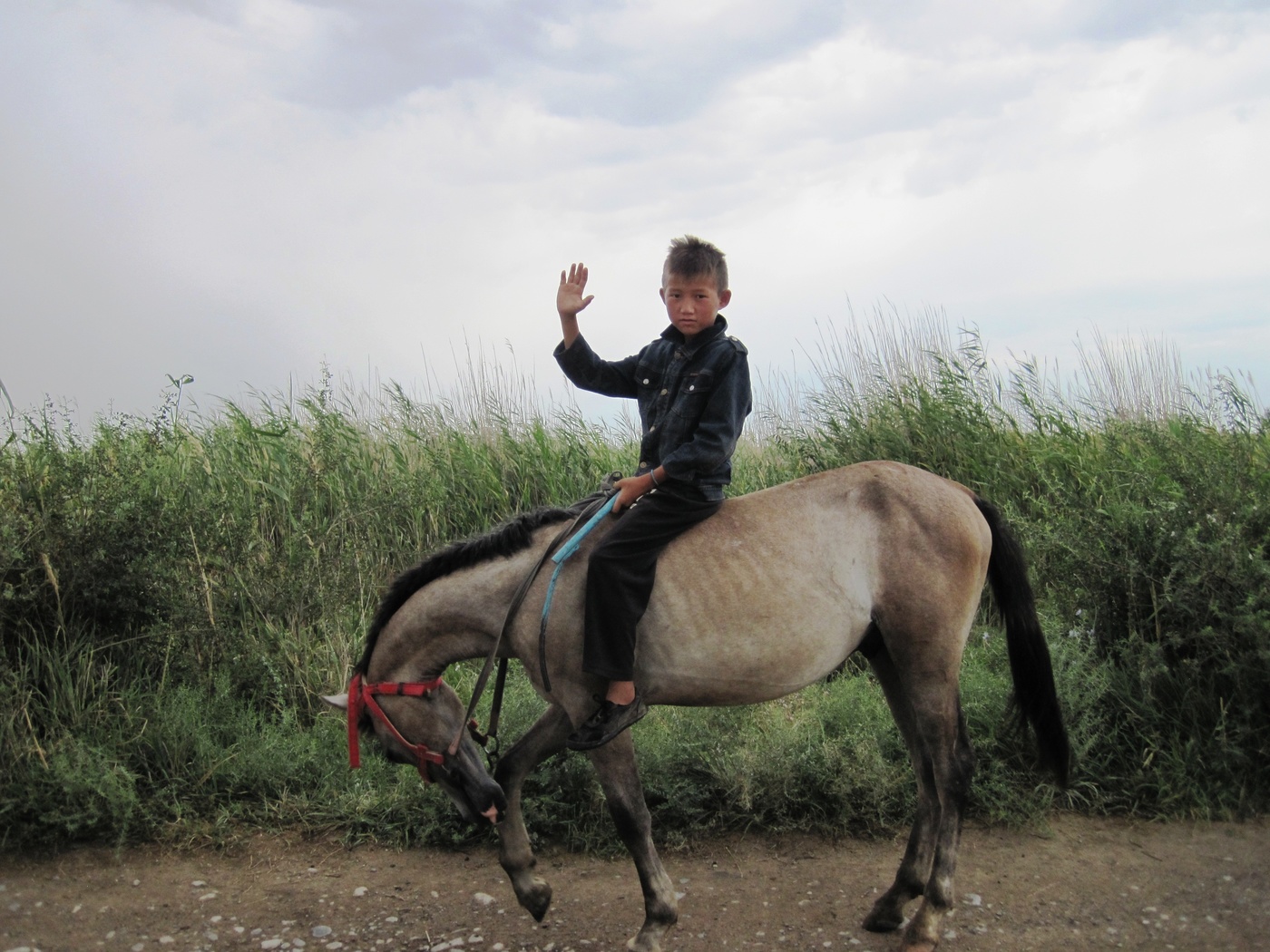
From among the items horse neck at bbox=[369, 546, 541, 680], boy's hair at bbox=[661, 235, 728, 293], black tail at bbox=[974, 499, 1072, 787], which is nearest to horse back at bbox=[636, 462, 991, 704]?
black tail at bbox=[974, 499, 1072, 787]

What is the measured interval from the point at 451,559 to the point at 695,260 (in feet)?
5.14

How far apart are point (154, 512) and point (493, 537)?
3137 millimetres

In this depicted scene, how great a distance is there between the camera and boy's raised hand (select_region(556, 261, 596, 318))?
3.99m

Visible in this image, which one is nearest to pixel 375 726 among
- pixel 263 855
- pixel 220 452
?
pixel 263 855

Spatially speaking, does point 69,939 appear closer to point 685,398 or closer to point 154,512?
point 154,512

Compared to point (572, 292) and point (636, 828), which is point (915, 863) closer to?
point (636, 828)

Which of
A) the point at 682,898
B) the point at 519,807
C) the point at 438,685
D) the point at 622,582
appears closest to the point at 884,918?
the point at 682,898

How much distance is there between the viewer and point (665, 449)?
374 centimetres

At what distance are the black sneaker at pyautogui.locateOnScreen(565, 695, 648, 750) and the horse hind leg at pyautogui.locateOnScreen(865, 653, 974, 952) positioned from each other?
3.89 feet

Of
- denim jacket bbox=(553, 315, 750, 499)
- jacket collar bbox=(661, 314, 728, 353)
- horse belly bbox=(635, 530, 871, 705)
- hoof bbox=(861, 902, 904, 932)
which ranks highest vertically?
jacket collar bbox=(661, 314, 728, 353)

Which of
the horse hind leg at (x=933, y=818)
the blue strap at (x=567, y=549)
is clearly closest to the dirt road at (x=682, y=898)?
the horse hind leg at (x=933, y=818)

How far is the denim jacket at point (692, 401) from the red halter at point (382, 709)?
1.24 meters

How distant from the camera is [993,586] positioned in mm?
4344

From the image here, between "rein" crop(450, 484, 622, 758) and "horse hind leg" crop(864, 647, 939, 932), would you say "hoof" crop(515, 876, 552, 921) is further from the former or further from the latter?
"horse hind leg" crop(864, 647, 939, 932)
